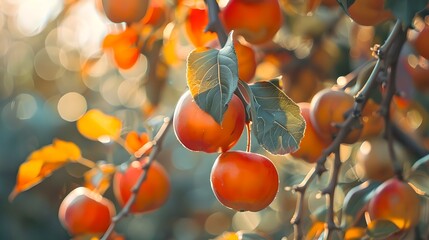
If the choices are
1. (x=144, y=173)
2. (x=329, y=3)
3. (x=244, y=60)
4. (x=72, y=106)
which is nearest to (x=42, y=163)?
(x=144, y=173)

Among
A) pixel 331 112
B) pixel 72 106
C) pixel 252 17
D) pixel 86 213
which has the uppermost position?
pixel 252 17

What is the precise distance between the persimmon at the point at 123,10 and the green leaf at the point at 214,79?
246mm

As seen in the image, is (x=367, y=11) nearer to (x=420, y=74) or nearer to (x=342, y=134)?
(x=342, y=134)

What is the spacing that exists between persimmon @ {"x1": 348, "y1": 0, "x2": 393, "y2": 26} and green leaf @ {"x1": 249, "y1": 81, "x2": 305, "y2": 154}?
19 cm

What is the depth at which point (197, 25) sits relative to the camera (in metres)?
1.05

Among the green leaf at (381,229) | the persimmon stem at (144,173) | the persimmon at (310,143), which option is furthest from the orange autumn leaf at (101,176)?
the green leaf at (381,229)

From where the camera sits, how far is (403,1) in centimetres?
81

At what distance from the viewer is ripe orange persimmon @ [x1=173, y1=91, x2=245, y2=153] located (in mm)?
730

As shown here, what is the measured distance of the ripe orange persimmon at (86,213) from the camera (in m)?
1.03

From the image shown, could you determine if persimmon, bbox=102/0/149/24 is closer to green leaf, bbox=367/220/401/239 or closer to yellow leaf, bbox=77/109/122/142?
yellow leaf, bbox=77/109/122/142

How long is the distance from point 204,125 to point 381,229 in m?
0.28

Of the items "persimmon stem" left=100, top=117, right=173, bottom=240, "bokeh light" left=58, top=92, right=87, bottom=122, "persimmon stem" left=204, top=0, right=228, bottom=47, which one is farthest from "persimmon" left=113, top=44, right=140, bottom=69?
"bokeh light" left=58, top=92, right=87, bottom=122

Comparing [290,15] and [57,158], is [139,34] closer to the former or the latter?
[57,158]

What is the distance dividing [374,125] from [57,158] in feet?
1.39
